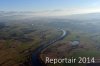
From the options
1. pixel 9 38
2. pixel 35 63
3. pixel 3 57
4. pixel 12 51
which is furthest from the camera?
pixel 9 38

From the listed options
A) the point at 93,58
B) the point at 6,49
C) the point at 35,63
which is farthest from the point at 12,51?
the point at 93,58

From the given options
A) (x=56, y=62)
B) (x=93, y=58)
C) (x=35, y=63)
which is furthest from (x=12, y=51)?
(x=93, y=58)

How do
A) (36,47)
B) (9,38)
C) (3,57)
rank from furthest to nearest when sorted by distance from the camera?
(9,38)
(36,47)
(3,57)

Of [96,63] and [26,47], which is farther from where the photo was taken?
[26,47]

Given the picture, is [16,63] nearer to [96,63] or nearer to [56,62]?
[56,62]

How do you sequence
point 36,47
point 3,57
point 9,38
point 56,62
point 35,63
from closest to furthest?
point 56,62 → point 35,63 → point 3,57 → point 36,47 → point 9,38

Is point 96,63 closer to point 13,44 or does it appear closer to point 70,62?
point 70,62

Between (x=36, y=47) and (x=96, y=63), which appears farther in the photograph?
(x=36, y=47)

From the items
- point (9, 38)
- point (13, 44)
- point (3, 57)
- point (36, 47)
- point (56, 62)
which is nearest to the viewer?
point (56, 62)

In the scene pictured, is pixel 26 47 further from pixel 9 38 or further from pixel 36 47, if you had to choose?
pixel 9 38
